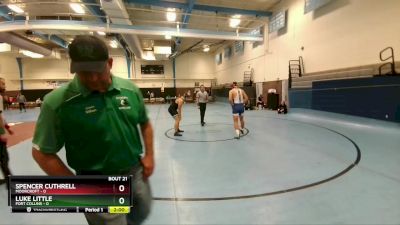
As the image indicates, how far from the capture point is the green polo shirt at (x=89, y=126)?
121 centimetres

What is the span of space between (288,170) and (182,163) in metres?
2.10

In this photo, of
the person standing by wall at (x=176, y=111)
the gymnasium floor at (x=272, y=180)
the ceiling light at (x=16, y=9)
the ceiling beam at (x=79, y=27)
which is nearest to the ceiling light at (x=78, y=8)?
the ceiling beam at (x=79, y=27)

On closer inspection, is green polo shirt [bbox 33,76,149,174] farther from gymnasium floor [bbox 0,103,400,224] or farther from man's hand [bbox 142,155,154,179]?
gymnasium floor [bbox 0,103,400,224]

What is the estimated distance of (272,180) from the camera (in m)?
3.93

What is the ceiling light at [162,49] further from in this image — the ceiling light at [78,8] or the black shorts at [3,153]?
the black shorts at [3,153]

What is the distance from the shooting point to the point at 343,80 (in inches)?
367

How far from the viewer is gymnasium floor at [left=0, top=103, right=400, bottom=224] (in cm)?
286

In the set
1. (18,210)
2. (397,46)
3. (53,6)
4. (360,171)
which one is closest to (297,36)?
(397,46)

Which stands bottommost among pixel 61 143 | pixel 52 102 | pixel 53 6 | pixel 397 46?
pixel 61 143

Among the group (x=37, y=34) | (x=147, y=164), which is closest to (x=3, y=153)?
(x=147, y=164)

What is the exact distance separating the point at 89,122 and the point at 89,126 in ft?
0.07

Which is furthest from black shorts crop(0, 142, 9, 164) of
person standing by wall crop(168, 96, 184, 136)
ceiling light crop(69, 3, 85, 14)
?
A: ceiling light crop(69, 3, 85, 14)

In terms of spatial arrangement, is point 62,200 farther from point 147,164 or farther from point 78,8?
point 78,8

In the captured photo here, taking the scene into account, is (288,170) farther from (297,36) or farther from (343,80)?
(297,36)
